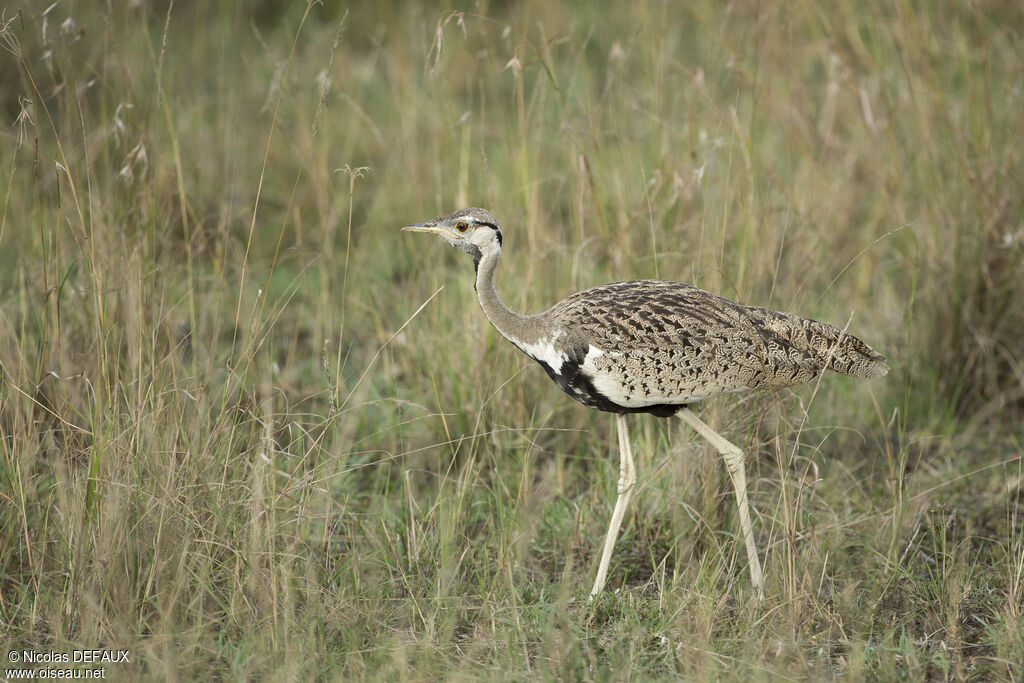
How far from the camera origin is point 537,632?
316 centimetres

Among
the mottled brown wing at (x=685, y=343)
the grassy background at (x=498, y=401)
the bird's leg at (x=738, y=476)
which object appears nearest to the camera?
the grassy background at (x=498, y=401)

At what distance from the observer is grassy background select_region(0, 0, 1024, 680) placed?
3.05 m

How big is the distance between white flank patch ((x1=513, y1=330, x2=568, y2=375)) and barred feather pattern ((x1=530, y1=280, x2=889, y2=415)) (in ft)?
0.04

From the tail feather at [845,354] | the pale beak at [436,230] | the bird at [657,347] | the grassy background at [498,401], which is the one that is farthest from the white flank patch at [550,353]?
the tail feather at [845,354]

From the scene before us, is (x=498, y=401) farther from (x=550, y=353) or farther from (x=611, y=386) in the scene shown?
(x=611, y=386)

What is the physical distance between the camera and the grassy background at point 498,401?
3.05 meters

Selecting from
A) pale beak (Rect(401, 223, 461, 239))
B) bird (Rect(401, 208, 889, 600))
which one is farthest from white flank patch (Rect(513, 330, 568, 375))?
pale beak (Rect(401, 223, 461, 239))

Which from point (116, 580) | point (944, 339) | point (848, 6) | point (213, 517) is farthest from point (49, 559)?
point (848, 6)

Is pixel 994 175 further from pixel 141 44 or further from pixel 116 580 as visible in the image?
pixel 141 44

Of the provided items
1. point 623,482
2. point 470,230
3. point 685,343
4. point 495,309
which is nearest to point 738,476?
point 623,482

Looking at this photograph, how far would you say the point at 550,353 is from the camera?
3404 mm

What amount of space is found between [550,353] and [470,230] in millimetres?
528

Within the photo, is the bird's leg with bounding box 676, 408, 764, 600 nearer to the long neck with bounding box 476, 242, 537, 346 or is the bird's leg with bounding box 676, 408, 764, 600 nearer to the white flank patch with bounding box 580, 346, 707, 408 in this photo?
the white flank patch with bounding box 580, 346, 707, 408

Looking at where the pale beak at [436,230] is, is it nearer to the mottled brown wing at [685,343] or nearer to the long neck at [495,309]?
the long neck at [495,309]
